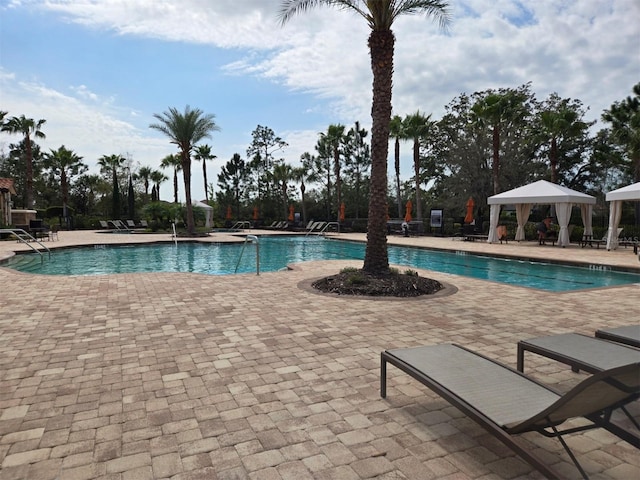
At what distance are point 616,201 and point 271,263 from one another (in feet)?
39.0

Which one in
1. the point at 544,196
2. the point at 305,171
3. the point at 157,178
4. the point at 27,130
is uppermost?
the point at 27,130

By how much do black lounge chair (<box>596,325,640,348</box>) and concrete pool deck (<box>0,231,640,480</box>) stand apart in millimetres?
402

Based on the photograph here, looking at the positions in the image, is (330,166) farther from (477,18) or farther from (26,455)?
(26,455)

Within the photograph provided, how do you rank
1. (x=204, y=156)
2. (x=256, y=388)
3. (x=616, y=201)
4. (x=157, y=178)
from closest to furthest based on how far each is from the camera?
(x=256, y=388)
(x=616, y=201)
(x=204, y=156)
(x=157, y=178)

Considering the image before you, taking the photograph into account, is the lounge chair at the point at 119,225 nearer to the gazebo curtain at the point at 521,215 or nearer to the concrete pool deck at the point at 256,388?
the concrete pool deck at the point at 256,388

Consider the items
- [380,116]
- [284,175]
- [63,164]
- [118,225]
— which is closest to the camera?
[380,116]

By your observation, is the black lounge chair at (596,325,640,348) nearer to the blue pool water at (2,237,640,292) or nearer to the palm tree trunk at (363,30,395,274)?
the palm tree trunk at (363,30,395,274)

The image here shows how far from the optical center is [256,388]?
3.11 metres

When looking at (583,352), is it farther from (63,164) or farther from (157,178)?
(157,178)

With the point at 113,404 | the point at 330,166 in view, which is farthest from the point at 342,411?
the point at 330,166

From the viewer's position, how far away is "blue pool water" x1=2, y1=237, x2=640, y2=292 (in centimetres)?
1017

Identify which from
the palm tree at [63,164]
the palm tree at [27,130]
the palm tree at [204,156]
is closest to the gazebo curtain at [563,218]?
the palm tree at [63,164]

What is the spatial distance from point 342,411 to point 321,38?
32.6ft

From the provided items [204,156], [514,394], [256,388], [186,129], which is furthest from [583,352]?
[204,156]
